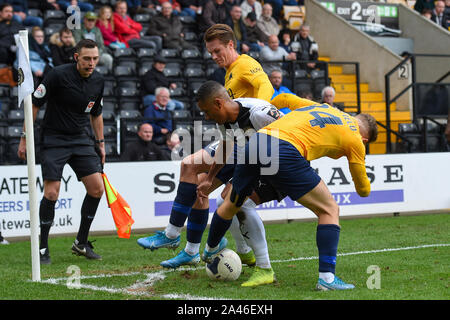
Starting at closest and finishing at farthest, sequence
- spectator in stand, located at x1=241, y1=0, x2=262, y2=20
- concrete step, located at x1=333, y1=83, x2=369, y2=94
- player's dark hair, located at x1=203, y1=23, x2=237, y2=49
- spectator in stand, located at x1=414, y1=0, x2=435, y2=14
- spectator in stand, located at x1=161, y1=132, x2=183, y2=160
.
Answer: player's dark hair, located at x1=203, y1=23, x2=237, y2=49
spectator in stand, located at x1=161, y1=132, x2=183, y2=160
spectator in stand, located at x1=241, y1=0, x2=262, y2=20
concrete step, located at x1=333, y1=83, x2=369, y2=94
spectator in stand, located at x1=414, y1=0, x2=435, y2=14

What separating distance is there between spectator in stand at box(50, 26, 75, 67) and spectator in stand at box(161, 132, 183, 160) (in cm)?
237

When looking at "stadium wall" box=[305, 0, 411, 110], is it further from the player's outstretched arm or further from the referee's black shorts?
the player's outstretched arm

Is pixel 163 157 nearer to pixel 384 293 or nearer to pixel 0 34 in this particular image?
pixel 0 34

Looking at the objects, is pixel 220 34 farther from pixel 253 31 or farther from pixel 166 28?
pixel 253 31

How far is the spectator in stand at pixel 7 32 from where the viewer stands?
1449cm

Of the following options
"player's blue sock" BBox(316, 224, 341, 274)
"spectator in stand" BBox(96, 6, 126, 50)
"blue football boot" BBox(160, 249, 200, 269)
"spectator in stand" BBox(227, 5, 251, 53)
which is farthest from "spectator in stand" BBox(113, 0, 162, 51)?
"player's blue sock" BBox(316, 224, 341, 274)

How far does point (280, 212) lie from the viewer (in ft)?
43.0

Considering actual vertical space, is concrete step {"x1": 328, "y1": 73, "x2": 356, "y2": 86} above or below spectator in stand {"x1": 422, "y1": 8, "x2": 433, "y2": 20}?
below

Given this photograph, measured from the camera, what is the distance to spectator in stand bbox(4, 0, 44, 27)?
1581 centimetres

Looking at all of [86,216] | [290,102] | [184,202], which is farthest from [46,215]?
[290,102]

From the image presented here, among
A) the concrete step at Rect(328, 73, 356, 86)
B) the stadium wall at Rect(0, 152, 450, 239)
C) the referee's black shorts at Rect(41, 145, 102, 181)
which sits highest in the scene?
the concrete step at Rect(328, 73, 356, 86)

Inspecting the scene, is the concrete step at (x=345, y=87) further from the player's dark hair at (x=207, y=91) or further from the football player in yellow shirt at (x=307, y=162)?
the player's dark hair at (x=207, y=91)

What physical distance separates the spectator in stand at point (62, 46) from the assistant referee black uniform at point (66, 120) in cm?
551

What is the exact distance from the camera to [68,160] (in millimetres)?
8867
